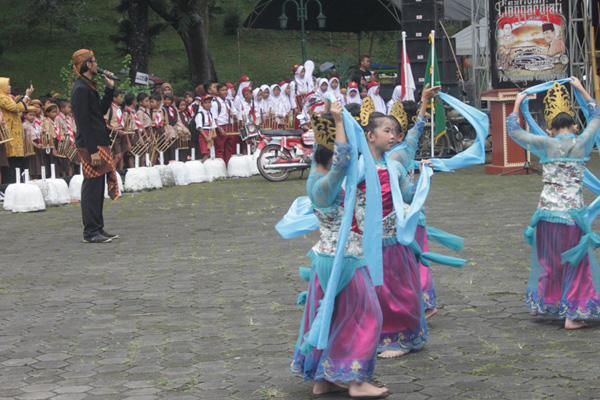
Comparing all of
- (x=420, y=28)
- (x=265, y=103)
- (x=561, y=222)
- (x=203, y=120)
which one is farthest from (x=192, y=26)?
(x=561, y=222)

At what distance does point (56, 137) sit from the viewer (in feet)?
50.6

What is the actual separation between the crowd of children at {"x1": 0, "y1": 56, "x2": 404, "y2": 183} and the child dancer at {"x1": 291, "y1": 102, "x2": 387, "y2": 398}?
9.10 metres

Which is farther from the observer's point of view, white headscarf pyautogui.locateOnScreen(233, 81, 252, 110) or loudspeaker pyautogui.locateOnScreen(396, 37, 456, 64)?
white headscarf pyautogui.locateOnScreen(233, 81, 252, 110)

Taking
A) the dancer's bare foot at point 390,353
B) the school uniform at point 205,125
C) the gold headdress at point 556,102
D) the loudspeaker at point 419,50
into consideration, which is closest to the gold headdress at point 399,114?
the gold headdress at point 556,102

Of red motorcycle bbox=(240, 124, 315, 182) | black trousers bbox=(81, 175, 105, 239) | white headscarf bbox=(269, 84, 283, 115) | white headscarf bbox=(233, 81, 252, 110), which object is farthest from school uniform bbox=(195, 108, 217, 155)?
black trousers bbox=(81, 175, 105, 239)

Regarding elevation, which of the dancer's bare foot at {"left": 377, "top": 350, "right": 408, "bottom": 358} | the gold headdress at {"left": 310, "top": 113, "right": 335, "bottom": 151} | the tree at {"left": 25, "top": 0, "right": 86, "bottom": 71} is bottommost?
the dancer's bare foot at {"left": 377, "top": 350, "right": 408, "bottom": 358}

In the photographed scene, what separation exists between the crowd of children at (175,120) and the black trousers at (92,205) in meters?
4.45

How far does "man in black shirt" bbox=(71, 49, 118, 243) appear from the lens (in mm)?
10289

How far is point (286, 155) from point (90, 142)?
6945 mm

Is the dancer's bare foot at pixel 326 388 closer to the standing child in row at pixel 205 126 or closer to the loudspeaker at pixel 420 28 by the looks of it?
the standing child in row at pixel 205 126

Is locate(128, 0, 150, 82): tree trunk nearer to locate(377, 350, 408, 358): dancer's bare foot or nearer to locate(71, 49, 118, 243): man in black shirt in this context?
locate(71, 49, 118, 243): man in black shirt

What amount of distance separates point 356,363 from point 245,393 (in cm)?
65

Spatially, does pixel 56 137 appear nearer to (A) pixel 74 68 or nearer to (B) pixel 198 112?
(B) pixel 198 112

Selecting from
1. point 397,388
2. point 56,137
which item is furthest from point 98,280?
point 56,137
